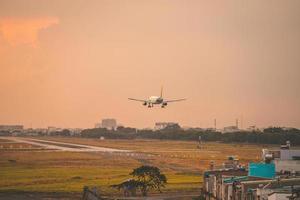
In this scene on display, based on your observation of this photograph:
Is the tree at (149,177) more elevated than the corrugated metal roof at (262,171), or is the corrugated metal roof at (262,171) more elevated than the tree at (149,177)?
the corrugated metal roof at (262,171)

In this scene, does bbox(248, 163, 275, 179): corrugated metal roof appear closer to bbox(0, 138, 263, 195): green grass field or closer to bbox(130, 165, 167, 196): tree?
bbox(130, 165, 167, 196): tree

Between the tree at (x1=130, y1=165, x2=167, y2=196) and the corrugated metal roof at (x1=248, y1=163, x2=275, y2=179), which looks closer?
the corrugated metal roof at (x1=248, y1=163, x2=275, y2=179)

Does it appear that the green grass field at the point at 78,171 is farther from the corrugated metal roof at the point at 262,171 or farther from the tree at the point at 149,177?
the corrugated metal roof at the point at 262,171

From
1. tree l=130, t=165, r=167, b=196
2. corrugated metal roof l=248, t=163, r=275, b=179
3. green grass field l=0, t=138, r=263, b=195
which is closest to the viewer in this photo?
corrugated metal roof l=248, t=163, r=275, b=179

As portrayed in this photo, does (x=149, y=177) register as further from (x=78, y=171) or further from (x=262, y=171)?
(x=78, y=171)

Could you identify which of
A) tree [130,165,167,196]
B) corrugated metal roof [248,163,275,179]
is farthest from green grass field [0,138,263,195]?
corrugated metal roof [248,163,275,179]

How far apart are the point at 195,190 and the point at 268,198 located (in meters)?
30.9

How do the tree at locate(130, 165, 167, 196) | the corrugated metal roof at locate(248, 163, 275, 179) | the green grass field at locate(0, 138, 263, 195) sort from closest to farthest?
1. the corrugated metal roof at locate(248, 163, 275, 179)
2. the tree at locate(130, 165, 167, 196)
3. the green grass field at locate(0, 138, 263, 195)

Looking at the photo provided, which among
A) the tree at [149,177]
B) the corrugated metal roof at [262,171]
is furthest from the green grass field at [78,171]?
the corrugated metal roof at [262,171]

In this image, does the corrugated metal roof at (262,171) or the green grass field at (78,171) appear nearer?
the corrugated metal roof at (262,171)

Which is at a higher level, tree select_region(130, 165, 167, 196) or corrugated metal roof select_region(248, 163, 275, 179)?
corrugated metal roof select_region(248, 163, 275, 179)

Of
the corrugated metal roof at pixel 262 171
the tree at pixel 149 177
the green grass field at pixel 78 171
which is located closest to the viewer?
the corrugated metal roof at pixel 262 171

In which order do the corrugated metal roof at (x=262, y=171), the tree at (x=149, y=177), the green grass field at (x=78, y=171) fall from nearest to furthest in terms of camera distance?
1. the corrugated metal roof at (x=262, y=171)
2. the tree at (x=149, y=177)
3. the green grass field at (x=78, y=171)

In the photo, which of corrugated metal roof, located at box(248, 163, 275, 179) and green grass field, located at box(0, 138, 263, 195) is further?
green grass field, located at box(0, 138, 263, 195)
